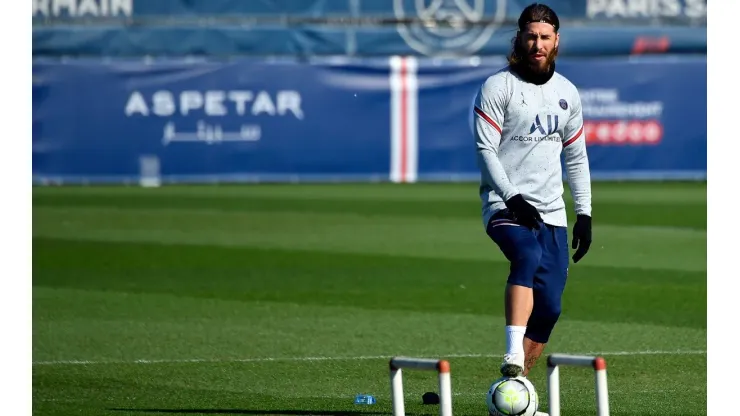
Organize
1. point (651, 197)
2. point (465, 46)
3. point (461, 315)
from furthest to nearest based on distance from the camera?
point (465, 46) < point (651, 197) < point (461, 315)

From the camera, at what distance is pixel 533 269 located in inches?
277

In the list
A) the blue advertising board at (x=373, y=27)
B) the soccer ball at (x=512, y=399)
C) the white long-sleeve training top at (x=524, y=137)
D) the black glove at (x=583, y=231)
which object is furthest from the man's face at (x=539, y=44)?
the blue advertising board at (x=373, y=27)

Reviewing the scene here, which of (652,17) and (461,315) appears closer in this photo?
(461,315)

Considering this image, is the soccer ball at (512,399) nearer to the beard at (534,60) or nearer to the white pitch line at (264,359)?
the beard at (534,60)

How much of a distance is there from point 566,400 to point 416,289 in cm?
557

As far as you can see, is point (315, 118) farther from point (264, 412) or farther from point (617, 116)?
point (264, 412)

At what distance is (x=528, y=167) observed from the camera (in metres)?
7.15

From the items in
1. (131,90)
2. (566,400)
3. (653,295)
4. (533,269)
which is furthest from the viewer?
(131,90)

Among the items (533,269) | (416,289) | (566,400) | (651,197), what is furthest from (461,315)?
(651,197)

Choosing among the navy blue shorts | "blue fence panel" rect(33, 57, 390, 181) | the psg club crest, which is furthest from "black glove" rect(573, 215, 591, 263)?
the psg club crest

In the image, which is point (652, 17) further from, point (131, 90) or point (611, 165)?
point (131, 90)

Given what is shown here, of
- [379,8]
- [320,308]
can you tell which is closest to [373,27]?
[379,8]

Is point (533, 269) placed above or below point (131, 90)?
below

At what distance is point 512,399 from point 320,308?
5.65m
